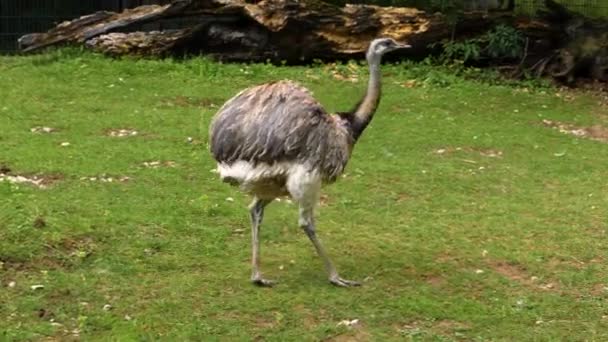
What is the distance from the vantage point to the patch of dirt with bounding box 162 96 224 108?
11.5 m

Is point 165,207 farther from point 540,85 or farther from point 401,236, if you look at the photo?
point 540,85

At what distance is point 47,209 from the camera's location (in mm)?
7078

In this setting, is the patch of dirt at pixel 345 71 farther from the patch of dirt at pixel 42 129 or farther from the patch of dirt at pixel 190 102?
the patch of dirt at pixel 42 129

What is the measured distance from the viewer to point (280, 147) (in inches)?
226

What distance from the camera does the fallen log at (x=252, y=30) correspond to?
533 inches

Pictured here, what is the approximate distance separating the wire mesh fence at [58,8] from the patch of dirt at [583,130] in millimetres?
3880

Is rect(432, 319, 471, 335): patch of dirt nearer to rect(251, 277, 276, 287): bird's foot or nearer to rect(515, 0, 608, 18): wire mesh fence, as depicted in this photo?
rect(251, 277, 276, 287): bird's foot

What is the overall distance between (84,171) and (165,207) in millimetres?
1285

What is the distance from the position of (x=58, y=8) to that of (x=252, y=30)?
3.42 meters

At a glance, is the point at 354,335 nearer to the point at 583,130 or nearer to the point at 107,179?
the point at 107,179

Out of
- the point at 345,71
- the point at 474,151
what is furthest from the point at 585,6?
the point at 474,151

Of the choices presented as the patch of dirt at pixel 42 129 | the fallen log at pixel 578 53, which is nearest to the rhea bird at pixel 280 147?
the patch of dirt at pixel 42 129

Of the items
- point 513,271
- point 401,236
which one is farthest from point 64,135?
point 513,271

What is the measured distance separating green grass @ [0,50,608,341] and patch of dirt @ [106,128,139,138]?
100 millimetres
